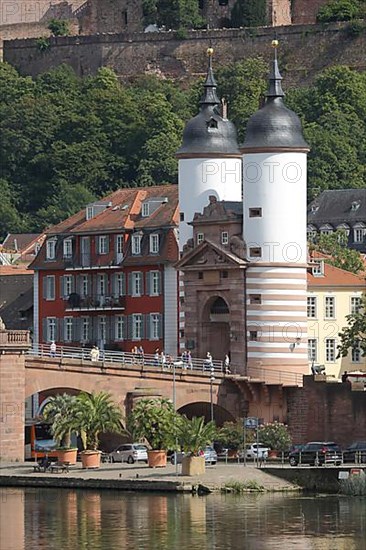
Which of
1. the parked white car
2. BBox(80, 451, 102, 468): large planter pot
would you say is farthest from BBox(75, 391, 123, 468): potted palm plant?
the parked white car

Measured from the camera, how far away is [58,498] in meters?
111

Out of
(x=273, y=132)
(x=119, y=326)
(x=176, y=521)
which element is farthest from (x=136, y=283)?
(x=176, y=521)

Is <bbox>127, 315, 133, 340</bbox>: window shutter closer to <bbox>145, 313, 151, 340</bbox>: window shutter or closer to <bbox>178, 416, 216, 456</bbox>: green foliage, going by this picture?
<bbox>145, 313, 151, 340</bbox>: window shutter

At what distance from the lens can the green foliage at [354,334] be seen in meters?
138

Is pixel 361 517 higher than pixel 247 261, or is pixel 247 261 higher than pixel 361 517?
pixel 247 261

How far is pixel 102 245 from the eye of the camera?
147250 mm

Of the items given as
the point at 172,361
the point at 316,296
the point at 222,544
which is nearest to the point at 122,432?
the point at 172,361

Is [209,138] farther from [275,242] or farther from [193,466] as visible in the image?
[193,466]

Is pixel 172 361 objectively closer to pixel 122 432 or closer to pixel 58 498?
pixel 122 432

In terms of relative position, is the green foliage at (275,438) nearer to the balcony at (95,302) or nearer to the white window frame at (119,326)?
the white window frame at (119,326)

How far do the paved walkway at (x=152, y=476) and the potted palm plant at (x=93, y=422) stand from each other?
0.65m

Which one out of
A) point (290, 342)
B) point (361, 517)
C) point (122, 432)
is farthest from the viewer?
point (290, 342)

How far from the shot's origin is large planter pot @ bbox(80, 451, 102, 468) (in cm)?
11975

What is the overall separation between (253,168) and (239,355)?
26.9 ft
